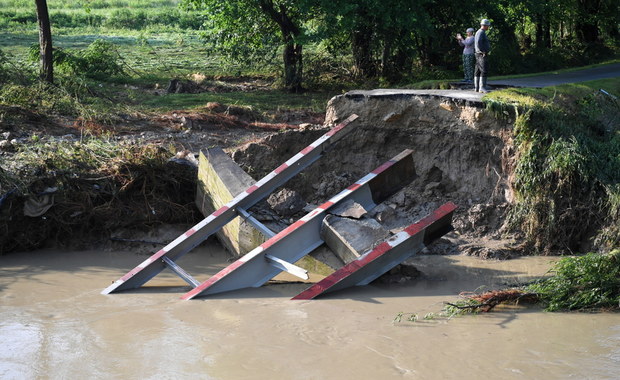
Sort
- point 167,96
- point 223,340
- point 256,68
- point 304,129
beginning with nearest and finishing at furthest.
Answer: point 223,340 < point 304,129 < point 167,96 < point 256,68

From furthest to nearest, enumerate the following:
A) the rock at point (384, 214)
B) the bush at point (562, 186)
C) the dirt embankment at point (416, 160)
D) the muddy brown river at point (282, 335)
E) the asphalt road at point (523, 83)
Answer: the asphalt road at point (523, 83)
the rock at point (384, 214)
the dirt embankment at point (416, 160)
the bush at point (562, 186)
the muddy brown river at point (282, 335)

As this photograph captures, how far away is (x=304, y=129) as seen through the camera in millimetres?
11359

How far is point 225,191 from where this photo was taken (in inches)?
362

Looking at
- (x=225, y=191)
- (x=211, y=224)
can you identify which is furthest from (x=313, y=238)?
(x=225, y=191)

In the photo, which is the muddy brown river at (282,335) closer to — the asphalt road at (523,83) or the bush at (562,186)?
the bush at (562,186)

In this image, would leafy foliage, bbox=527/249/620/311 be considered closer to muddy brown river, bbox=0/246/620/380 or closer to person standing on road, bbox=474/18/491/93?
muddy brown river, bbox=0/246/620/380

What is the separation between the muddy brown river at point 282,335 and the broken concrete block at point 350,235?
0.41m

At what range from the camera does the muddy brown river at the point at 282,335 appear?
5977 mm

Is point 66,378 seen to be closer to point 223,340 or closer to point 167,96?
point 223,340

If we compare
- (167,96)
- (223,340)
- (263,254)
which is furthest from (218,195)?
(167,96)

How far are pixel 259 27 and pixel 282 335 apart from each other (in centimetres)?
1249

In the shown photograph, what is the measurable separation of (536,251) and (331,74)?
36.9ft

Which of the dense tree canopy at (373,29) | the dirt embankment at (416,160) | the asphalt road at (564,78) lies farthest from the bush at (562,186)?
the dense tree canopy at (373,29)

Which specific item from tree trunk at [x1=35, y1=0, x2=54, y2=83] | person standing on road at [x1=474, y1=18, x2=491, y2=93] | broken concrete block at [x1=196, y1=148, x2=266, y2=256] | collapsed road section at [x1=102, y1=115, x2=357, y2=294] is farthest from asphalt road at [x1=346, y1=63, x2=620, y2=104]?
tree trunk at [x1=35, y1=0, x2=54, y2=83]
